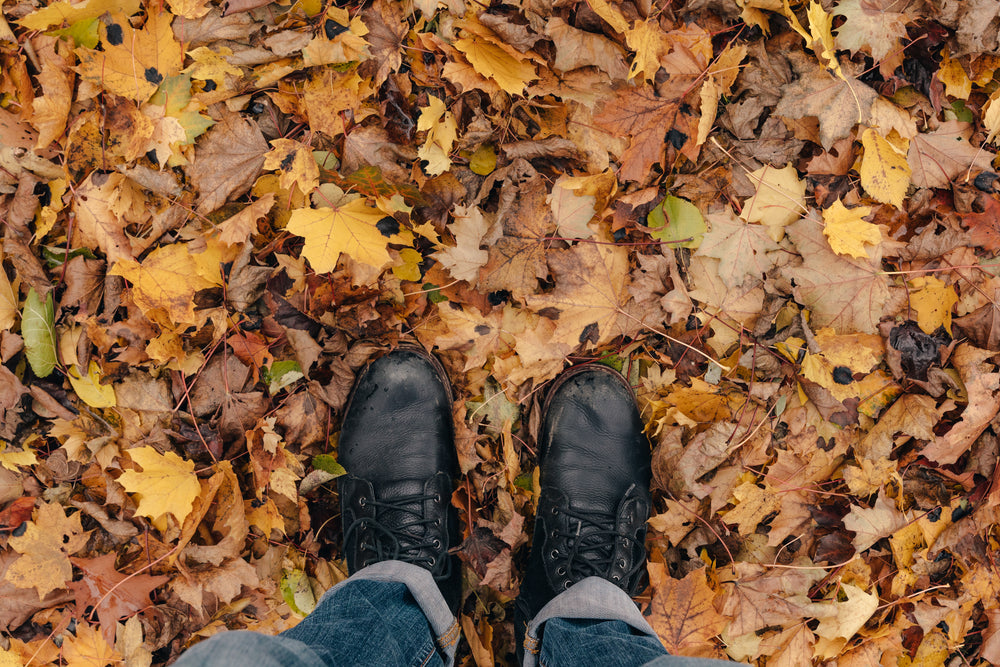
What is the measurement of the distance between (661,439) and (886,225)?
889 millimetres

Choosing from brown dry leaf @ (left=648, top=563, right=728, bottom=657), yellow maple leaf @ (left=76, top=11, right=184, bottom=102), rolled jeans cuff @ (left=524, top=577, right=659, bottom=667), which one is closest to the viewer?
rolled jeans cuff @ (left=524, top=577, right=659, bottom=667)

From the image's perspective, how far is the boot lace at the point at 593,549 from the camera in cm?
164

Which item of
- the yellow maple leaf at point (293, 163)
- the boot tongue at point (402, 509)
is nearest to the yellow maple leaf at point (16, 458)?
the boot tongue at point (402, 509)

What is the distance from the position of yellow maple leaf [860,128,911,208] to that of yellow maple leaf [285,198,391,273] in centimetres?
133

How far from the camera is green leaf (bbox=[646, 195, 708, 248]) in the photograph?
1.58 m

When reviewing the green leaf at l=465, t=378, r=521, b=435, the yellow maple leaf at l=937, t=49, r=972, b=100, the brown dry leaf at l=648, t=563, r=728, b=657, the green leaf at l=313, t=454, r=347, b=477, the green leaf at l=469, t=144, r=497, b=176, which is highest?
the yellow maple leaf at l=937, t=49, r=972, b=100

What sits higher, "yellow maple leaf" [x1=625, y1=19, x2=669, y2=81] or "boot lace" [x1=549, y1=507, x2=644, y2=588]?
"yellow maple leaf" [x1=625, y1=19, x2=669, y2=81]

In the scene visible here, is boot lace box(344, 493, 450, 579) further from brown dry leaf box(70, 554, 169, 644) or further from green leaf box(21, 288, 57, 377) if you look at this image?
green leaf box(21, 288, 57, 377)

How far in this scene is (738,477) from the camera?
161cm

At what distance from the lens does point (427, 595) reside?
1.45m

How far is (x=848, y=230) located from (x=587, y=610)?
1.23 metres

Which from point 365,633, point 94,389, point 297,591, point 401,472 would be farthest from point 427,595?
point 94,389

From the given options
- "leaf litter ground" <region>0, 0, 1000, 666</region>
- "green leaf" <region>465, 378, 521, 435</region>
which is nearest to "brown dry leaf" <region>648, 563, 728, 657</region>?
"leaf litter ground" <region>0, 0, 1000, 666</region>

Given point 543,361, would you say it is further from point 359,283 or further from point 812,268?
point 812,268
